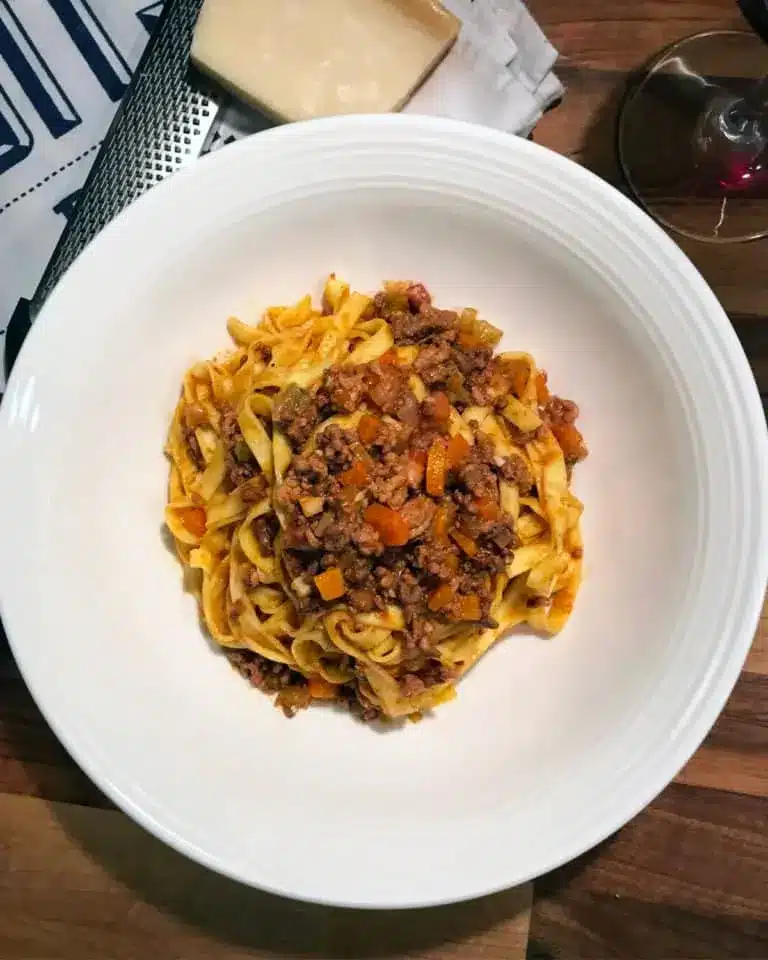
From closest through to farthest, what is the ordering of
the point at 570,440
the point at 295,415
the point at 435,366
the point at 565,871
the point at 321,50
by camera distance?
1. the point at 295,415
2. the point at 435,366
3. the point at 570,440
4. the point at 321,50
5. the point at 565,871

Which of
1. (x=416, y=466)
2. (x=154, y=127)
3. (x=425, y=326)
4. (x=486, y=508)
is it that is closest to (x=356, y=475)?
(x=416, y=466)

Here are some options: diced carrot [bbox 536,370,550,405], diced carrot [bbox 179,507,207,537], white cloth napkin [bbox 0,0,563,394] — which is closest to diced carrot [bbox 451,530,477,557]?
diced carrot [bbox 536,370,550,405]

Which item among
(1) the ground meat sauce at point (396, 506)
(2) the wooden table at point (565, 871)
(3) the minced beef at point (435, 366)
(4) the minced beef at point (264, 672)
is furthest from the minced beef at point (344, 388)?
(2) the wooden table at point (565, 871)

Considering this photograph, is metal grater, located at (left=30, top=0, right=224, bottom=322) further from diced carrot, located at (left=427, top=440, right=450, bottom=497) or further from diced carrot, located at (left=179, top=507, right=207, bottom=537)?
diced carrot, located at (left=427, top=440, right=450, bottom=497)

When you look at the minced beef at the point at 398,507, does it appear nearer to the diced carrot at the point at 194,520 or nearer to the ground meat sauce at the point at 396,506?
the ground meat sauce at the point at 396,506

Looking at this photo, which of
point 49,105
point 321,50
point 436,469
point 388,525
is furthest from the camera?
point 49,105

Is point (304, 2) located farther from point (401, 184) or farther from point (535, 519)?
point (535, 519)

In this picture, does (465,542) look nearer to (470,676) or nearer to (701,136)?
(470,676)
